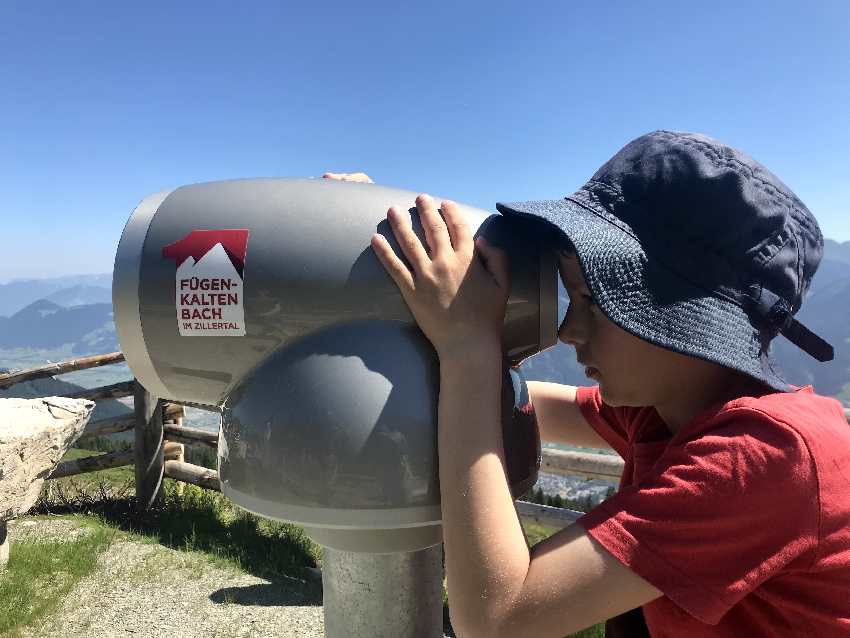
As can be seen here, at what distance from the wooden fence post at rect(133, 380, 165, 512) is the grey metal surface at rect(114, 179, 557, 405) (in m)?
3.33

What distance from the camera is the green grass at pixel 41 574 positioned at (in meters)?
2.55

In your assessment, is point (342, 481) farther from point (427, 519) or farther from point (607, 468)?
point (607, 468)

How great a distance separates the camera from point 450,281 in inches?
25.1

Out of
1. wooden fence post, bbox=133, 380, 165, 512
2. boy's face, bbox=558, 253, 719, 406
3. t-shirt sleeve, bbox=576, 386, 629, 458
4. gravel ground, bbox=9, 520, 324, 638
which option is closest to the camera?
boy's face, bbox=558, 253, 719, 406

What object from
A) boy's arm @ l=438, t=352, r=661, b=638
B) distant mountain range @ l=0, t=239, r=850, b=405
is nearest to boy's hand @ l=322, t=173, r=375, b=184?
boy's arm @ l=438, t=352, r=661, b=638

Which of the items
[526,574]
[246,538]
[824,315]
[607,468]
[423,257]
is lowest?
[824,315]

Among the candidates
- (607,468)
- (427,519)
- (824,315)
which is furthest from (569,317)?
(824,315)

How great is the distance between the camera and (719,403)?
0.68 metres

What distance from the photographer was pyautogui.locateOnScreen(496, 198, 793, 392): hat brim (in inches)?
24.2

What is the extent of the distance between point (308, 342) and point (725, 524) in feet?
1.42

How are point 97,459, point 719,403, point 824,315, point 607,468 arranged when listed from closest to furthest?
1. point 719,403
2. point 607,468
3. point 97,459
4. point 824,315

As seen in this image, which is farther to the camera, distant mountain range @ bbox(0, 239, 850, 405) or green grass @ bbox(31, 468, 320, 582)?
distant mountain range @ bbox(0, 239, 850, 405)

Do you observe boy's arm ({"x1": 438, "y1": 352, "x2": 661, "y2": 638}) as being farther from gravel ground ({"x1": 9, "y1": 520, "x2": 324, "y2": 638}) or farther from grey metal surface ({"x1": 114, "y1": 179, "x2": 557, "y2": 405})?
gravel ground ({"x1": 9, "y1": 520, "x2": 324, "y2": 638})

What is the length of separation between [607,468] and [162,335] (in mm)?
2728
